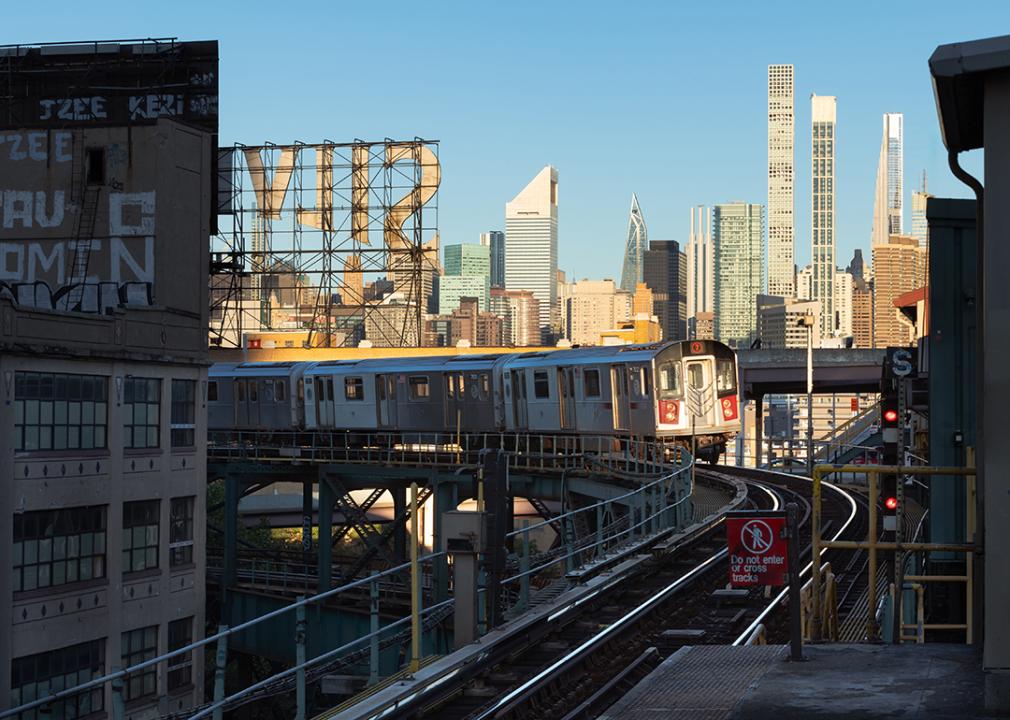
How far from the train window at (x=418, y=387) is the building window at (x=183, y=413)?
1485cm

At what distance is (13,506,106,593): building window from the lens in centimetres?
2533

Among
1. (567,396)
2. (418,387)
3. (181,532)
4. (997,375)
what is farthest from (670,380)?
(997,375)

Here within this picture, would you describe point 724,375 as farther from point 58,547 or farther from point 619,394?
point 58,547

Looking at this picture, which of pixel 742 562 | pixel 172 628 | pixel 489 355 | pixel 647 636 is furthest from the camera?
pixel 489 355

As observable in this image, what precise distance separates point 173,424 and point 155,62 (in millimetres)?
20193

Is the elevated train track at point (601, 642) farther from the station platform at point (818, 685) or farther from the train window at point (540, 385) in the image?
the train window at point (540, 385)

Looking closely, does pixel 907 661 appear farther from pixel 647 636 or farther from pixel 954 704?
pixel 647 636

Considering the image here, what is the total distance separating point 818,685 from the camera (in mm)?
10031

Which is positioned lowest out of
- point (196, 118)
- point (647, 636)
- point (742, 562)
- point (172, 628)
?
point (172, 628)

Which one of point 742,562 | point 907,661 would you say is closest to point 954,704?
point 907,661

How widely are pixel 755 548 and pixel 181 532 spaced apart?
1943cm

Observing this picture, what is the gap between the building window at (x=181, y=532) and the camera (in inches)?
1202

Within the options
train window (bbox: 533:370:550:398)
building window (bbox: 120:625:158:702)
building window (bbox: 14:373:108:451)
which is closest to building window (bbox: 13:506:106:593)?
building window (bbox: 14:373:108:451)

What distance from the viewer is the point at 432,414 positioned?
46.0 metres
